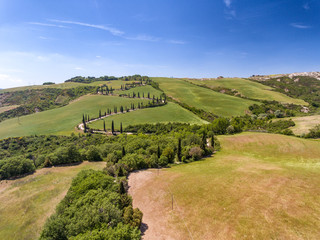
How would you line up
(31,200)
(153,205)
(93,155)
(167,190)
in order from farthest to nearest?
(93,155) < (31,200) < (167,190) < (153,205)

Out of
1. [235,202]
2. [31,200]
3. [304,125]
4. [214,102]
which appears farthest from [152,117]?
[304,125]

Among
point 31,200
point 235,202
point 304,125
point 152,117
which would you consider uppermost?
point 304,125

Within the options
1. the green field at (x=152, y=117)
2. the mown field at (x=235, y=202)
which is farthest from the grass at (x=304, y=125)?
the mown field at (x=235, y=202)

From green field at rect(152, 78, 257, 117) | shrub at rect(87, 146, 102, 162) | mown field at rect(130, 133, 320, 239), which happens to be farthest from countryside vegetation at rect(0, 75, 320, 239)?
green field at rect(152, 78, 257, 117)

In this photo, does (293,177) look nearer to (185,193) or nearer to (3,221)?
(185,193)

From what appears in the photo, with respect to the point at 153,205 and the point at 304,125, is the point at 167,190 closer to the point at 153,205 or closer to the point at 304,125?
the point at 153,205

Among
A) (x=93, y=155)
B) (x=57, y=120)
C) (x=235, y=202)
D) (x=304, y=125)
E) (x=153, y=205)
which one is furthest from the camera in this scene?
(x=57, y=120)

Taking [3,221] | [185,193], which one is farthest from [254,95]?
[3,221]

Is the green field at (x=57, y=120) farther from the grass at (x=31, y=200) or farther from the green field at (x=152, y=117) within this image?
the grass at (x=31, y=200)

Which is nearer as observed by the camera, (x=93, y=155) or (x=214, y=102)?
(x=93, y=155)
